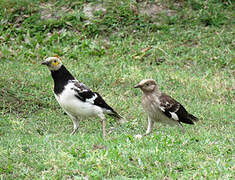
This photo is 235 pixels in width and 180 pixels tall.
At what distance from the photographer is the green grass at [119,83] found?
6660mm

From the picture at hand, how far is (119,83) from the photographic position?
42.3 feet

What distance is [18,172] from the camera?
6.50 meters

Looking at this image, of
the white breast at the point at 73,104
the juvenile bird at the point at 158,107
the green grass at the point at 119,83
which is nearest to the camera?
the green grass at the point at 119,83

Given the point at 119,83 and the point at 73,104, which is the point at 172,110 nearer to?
the point at 73,104

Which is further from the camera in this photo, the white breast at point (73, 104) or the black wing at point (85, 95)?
the black wing at point (85, 95)

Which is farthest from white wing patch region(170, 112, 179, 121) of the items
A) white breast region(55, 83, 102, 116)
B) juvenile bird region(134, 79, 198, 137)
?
white breast region(55, 83, 102, 116)

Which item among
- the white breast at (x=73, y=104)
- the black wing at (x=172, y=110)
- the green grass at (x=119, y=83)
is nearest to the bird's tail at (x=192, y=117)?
the black wing at (x=172, y=110)

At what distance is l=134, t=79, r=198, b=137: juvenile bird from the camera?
359 inches

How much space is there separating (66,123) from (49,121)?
13.9 inches

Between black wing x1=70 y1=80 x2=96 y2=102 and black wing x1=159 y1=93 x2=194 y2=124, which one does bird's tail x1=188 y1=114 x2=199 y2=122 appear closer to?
black wing x1=159 y1=93 x2=194 y2=124

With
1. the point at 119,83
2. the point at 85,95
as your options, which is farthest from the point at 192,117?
the point at 119,83

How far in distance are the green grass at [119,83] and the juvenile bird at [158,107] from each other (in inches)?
12.9

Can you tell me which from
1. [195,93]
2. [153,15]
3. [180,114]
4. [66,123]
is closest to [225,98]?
[195,93]

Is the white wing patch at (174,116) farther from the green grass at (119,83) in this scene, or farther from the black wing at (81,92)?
the black wing at (81,92)
